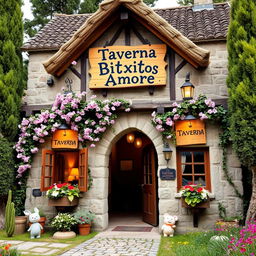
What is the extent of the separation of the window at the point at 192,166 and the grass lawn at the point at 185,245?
4.33ft

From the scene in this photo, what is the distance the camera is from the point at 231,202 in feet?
22.0

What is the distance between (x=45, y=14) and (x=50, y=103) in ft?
34.0

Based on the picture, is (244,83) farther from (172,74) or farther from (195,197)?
(195,197)

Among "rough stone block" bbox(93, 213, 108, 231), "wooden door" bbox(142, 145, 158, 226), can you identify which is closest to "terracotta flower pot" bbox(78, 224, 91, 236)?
"rough stone block" bbox(93, 213, 108, 231)

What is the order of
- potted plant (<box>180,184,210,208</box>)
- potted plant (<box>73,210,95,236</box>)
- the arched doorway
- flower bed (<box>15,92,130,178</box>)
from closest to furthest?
potted plant (<box>180,184,210,208</box>), potted plant (<box>73,210,95,236</box>), flower bed (<box>15,92,130,178</box>), the arched doorway

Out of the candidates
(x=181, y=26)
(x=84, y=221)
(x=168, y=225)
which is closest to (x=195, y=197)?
(x=168, y=225)

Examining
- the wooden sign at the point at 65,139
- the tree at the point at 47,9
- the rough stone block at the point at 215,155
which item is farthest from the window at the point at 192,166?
the tree at the point at 47,9

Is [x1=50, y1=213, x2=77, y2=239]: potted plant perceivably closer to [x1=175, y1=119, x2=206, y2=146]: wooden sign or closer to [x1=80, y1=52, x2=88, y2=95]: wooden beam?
[x1=175, y1=119, x2=206, y2=146]: wooden sign

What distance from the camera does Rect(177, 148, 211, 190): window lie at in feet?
23.4

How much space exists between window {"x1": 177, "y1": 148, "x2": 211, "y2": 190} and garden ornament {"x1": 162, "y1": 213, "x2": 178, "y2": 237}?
843 millimetres

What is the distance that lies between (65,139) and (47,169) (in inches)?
37.1

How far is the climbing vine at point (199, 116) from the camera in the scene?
22.2 ft

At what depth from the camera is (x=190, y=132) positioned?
6.95m

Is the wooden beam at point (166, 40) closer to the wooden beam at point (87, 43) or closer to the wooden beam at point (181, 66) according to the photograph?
the wooden beam at point (181, 66)
